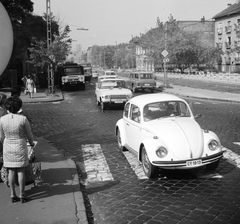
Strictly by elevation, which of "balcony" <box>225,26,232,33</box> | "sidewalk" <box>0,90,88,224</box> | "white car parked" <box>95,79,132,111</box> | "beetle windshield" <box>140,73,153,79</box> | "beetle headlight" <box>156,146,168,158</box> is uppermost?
"balcony" <box>225,26,232,33</box>

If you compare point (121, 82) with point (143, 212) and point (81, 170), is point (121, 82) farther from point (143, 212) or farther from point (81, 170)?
point (143, 212)

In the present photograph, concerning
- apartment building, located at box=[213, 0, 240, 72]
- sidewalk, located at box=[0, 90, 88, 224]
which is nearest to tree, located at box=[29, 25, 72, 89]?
sidewalk, located at box=[0, 90, 88, 224]

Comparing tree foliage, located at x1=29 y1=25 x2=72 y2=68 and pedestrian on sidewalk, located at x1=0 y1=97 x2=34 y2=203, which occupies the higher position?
Answer: tree foliage, located at x1=29 y1=25 x2=72 y2=68

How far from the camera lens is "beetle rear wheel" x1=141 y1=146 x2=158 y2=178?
6.45 m

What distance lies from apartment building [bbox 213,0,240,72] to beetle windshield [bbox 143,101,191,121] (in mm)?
58194

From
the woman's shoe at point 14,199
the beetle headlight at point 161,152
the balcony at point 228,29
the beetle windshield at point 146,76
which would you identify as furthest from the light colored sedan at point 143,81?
the balcony at point 228,29

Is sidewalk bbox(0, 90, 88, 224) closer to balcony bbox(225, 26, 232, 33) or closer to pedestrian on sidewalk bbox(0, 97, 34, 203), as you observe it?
pedestrian on sidewalk bbox(0, 97, 34, 203)

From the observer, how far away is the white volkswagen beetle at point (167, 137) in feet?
20.5

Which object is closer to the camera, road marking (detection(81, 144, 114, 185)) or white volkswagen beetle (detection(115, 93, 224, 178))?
white volkswagen beetle (detection(115, 93, 224, 178))

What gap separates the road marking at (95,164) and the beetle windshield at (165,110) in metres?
1.44

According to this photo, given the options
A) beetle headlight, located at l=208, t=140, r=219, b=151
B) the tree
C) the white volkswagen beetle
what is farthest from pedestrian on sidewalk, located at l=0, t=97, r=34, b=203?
the tree

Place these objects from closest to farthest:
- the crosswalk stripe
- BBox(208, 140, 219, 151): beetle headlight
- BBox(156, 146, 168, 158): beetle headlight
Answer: BBox(156, 146, 168, 158): beetle headlight < BBox(208, 140, 219, 151): beetle headlight < the crosswalk stripe

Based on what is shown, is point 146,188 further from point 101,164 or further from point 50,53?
point 50,53

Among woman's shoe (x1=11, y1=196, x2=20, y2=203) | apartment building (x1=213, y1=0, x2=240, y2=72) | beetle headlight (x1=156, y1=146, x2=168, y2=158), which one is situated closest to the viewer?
woman's shoe (x1=11, y1=196, x2=20, y2=203)
